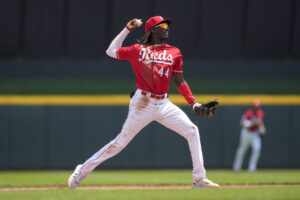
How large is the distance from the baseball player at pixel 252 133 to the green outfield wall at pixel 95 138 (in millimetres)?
560

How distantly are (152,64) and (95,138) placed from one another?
673cm

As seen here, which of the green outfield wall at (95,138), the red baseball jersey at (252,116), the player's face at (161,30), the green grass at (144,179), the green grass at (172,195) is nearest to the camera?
the green grass at (172,195)

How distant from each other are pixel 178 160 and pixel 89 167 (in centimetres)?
655

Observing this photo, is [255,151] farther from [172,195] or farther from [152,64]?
[172,195]

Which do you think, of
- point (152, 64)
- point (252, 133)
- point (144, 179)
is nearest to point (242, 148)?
point (252, 133)

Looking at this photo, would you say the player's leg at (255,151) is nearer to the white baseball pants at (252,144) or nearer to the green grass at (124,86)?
the white baseball pants at (252,144)

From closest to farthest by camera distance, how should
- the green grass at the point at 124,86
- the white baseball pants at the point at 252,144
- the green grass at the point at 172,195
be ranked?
the green grass at the point at 172,195, the white baseball pants at the point at 252,144, the green grass at the point at 124,86

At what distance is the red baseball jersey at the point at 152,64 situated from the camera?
547 centimetres

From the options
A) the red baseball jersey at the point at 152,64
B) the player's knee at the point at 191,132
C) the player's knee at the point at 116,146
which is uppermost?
the red baseball jersey at the point at 152,64

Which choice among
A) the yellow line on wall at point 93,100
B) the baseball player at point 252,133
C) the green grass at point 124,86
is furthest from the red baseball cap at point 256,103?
the green grass at point 124,86

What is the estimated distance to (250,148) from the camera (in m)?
12.9

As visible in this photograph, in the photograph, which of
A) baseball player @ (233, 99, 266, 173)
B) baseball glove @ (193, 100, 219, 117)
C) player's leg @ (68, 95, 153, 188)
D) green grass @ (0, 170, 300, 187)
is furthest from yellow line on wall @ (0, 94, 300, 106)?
player's leg @ (68, 95, 153, 188)

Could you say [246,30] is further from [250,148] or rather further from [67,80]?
[67,80]

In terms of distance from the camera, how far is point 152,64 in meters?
5.47
